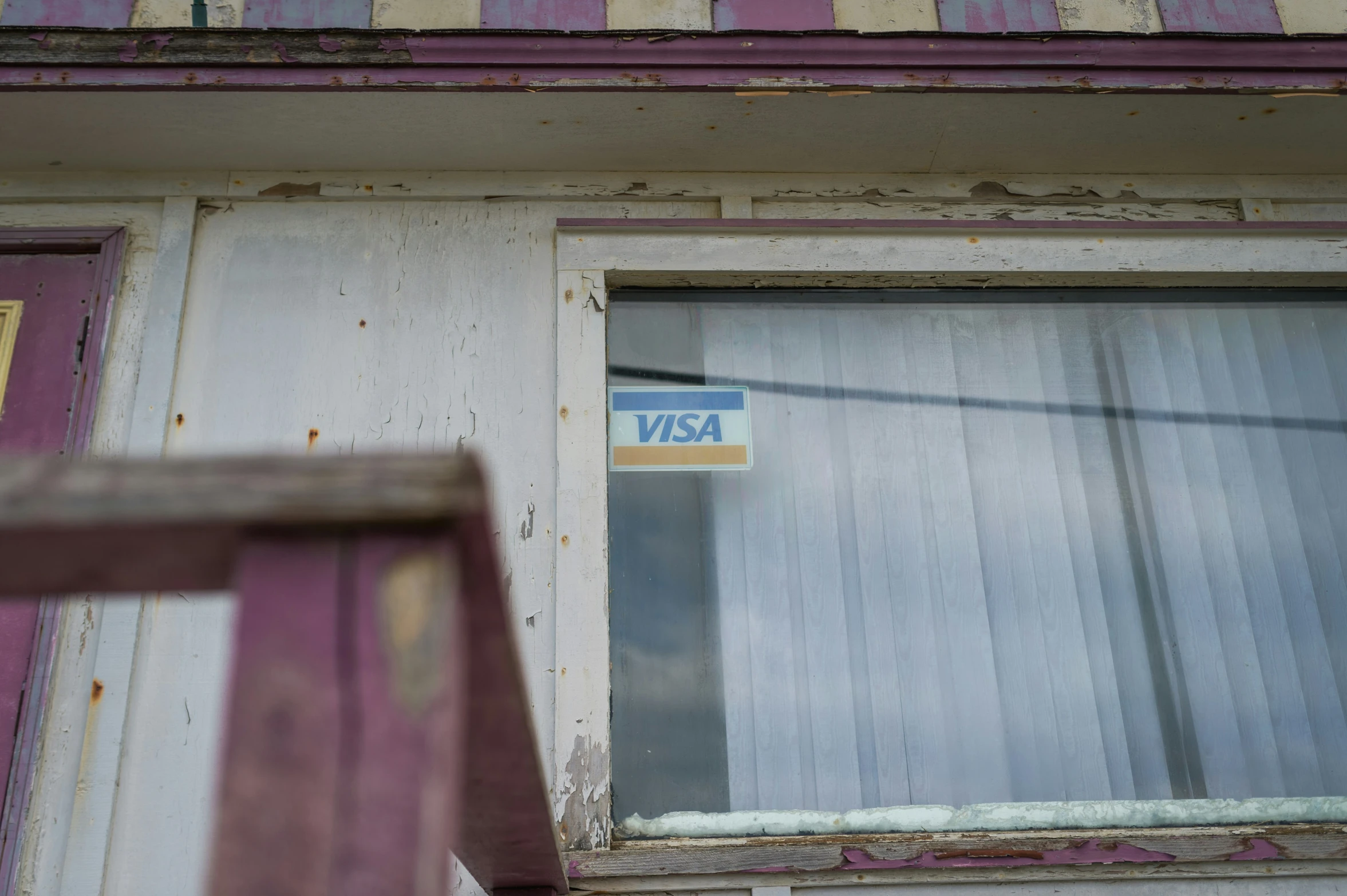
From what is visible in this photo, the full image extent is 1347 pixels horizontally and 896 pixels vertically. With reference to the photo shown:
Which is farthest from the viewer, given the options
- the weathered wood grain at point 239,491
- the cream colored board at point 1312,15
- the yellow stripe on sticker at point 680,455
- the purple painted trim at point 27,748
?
the cream colored board at point 1312,15

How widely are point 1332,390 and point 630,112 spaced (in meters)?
2.12

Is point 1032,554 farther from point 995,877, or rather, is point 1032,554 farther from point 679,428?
point 679,428

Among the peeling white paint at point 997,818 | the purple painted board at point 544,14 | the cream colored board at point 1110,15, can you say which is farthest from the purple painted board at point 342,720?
the cream colored board at point 1110,15

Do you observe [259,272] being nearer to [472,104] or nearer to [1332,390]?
[472,104]

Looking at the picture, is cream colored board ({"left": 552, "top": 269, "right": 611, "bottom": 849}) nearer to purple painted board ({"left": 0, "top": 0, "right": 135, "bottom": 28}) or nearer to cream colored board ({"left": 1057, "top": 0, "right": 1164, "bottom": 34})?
purple painted board ({"left": 0, "top": 0, "right": 135, "bottom": 28})

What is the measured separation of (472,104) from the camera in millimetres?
2902

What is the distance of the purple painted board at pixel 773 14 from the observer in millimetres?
3033

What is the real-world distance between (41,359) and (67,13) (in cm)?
93

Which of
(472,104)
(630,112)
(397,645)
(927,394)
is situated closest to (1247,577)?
(927,394)

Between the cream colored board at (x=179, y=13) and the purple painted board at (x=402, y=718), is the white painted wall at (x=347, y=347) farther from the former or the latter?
the purple painted board at (x=402, y=718)

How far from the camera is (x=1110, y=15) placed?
312cm

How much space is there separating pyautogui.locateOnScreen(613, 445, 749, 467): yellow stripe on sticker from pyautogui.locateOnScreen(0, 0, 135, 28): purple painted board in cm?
175

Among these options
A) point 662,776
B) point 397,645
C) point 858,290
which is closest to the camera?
point 397,645

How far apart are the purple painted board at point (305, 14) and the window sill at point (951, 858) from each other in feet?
7.28
